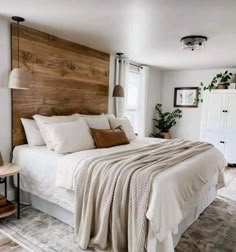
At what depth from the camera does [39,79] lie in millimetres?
3184

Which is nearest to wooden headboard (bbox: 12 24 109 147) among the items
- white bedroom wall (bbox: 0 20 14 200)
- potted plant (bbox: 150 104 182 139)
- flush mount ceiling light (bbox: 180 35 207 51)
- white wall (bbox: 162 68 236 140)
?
white bedroom wall (bbox: 0 20 14 200)

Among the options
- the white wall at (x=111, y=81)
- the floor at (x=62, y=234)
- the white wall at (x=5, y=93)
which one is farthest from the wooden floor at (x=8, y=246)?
the white wall at (x=111, y=81)

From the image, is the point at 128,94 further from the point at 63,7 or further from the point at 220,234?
the point at 220,234

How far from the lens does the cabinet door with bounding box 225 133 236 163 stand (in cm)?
493

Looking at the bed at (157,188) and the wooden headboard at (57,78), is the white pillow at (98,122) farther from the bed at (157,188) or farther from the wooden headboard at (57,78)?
the bed at (157,188)

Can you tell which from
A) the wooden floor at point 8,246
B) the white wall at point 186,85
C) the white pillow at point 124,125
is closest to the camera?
the wooden floor at point 8,246

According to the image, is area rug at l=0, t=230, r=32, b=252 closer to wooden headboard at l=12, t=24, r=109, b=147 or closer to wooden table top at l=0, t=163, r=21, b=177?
→ wooden table top at l=0, t=163, r=21, b=177

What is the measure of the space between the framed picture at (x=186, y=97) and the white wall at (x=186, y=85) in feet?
0.32

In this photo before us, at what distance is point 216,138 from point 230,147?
33cm

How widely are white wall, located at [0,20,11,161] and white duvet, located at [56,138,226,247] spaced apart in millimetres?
924

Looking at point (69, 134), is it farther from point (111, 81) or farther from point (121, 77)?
point (121, 77)

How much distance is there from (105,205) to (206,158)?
4.49 ft

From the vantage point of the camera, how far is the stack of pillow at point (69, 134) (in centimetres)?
265

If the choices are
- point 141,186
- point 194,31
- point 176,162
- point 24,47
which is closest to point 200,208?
point 176,162
